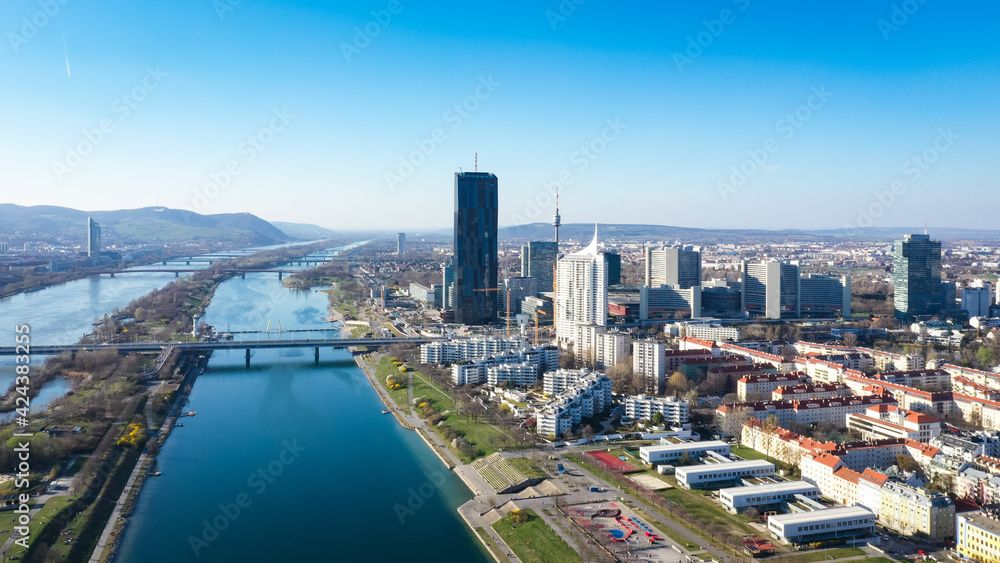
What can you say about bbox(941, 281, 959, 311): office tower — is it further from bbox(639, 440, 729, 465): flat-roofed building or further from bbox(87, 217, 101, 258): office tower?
bbox(87, 217, 101, 258): office tower

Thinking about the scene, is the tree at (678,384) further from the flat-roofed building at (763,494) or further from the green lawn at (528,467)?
the flat-roofed building at (763,494)

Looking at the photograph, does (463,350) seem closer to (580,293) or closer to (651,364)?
(580,293)

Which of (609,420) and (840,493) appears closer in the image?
(840,493)

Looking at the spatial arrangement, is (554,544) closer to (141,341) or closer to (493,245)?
(141,341)

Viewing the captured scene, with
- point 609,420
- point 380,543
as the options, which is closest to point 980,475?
point 609,420

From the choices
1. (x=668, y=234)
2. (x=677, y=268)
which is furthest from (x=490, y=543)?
(x=668, y=234)

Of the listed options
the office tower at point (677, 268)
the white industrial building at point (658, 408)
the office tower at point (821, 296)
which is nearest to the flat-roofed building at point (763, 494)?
the white industrial building at point (658, 408)
